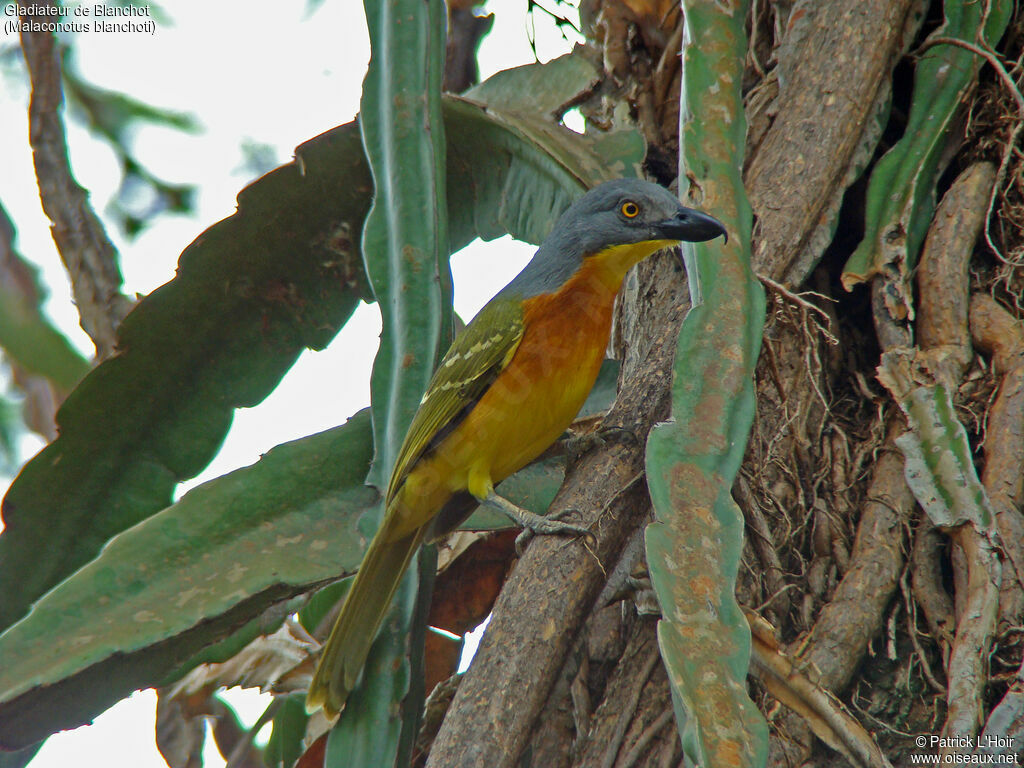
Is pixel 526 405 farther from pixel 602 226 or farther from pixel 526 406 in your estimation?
pixel 602 226

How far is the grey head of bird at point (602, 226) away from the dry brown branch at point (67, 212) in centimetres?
175

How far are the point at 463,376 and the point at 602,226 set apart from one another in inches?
27.5

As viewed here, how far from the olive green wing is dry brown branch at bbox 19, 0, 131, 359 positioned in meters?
1.54

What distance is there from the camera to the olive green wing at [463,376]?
10.2 feet

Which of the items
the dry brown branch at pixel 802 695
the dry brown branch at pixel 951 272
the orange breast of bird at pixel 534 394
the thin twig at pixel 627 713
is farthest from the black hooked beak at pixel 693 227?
the thin twig at pixel 627 713

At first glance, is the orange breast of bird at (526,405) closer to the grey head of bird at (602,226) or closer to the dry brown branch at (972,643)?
the grey head of bird at (602,226)

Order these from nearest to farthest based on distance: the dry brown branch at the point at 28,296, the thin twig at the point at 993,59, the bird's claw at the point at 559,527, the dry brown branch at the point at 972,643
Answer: the dry brown branch at the point at 972,643 → the bird's claw at the point at 559,527 → the thin twig at the point at 993,59 → the dry brown branch at the point at 28,296

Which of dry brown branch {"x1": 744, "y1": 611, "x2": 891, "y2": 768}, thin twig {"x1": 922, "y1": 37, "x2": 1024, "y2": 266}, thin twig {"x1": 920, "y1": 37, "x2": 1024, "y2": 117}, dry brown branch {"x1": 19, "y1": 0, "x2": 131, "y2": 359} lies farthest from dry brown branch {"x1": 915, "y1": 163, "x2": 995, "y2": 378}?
dry brown branch {"x1": 19, "y1": 0, "x2": 131, "y2": 359}

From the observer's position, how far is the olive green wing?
10.2 ft

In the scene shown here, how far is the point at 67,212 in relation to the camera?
3959mm

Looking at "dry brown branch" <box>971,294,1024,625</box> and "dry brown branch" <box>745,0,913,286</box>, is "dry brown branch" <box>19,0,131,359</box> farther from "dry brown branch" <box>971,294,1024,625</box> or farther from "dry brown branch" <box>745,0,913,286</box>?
"dry brown branch" <box>971,294,1024,625</box>

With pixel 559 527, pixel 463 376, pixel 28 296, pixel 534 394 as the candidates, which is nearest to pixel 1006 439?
pixel 559 527

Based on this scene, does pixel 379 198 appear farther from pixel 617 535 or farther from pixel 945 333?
pixel 945 333

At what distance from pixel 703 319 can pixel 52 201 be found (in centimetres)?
288
